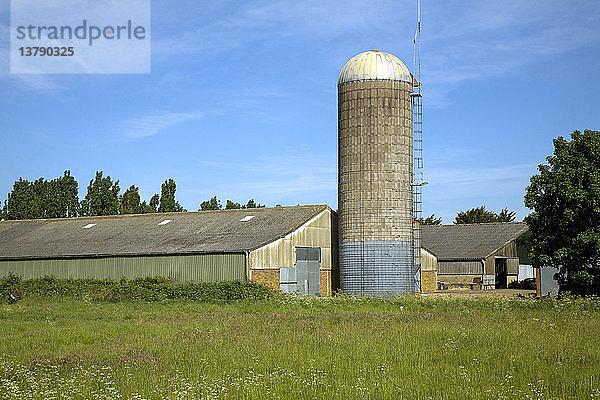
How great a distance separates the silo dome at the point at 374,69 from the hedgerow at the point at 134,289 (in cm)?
1284

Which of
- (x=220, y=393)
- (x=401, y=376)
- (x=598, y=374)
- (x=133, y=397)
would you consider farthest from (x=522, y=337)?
(x=133, y=397)

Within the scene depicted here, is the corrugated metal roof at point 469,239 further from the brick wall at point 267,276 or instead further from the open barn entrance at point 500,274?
the brick wall at point 267,276

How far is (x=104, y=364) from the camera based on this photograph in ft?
48.4

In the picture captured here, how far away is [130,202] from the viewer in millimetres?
72750

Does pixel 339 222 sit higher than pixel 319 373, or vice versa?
pixel 339 222

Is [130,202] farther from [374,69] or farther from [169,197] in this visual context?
[374,69]

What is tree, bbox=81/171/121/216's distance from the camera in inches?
2844

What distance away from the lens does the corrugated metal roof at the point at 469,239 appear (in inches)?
2245

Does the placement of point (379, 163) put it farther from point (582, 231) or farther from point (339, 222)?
point (582, 231)

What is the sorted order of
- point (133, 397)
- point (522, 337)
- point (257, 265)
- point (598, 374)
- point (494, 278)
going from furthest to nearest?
point (494, 278), point (257, 265), point (522, 337), point (598, 374), point (133, 397)

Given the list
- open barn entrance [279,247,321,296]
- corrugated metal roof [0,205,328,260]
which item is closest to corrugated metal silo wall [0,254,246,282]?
corrugated metal roof [0,205,328,260]

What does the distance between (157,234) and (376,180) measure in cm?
1363

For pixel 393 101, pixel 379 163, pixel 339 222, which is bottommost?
pixel 339 222

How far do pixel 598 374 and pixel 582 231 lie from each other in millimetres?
19344
